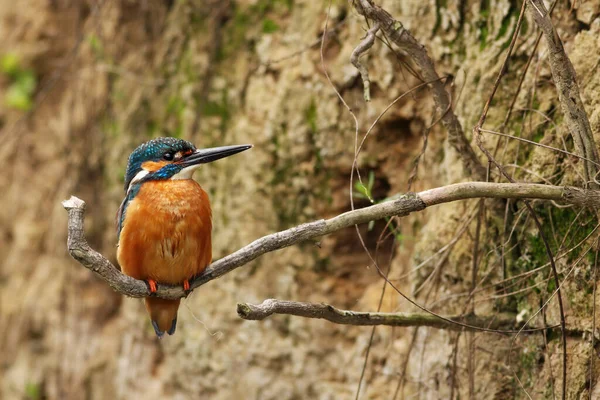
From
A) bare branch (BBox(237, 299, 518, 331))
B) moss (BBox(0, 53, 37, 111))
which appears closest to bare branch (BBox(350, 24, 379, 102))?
bare branch (BBox(237, 299, 518, 331))

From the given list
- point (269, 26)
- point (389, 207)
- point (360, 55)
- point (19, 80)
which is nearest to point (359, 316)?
point (389, 207)

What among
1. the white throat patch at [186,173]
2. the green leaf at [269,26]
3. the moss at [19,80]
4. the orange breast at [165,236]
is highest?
the moss at [19,80]

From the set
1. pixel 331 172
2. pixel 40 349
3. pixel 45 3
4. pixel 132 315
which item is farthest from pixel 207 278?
pixel 45 3

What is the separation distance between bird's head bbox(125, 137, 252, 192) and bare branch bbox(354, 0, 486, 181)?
0.93 m

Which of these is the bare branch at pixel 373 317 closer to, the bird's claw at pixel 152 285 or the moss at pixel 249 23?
the bird's claw at pixel 152 285

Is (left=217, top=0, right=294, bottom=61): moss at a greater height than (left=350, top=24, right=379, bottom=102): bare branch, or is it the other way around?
(left=217, top=0, right=294, bottom=61): moss

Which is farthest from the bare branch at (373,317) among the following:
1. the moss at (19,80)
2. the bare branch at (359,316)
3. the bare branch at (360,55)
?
the moss at (19,80)

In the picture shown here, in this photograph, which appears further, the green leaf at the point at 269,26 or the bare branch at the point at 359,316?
the green leaf at the point at 269,26

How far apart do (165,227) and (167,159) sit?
1.16 feet

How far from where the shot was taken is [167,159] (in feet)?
10.1

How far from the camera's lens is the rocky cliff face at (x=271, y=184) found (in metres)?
2.63

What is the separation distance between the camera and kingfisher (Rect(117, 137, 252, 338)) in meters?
2.81

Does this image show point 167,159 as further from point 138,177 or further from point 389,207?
point 389,207

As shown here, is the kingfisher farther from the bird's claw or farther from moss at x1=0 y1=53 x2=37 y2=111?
moss at x1=0 y1=53 x2=37 y2=111
